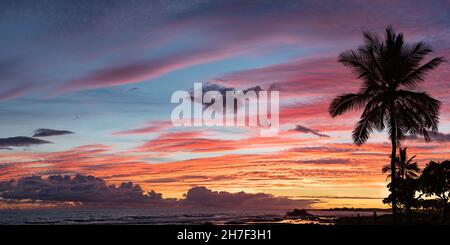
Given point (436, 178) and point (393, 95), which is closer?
point (393, 95)

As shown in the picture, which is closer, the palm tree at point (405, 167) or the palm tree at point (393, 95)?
the palm tree at point (393, 95)

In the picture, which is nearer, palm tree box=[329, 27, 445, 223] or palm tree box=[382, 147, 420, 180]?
palm tree box=[329, 27, 445, 223]

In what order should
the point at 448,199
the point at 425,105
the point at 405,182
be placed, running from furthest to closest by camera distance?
1. the point at 405,182
2. the point at 448,199
3. the point at 425,105

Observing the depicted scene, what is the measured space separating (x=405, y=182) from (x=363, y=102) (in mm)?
31516

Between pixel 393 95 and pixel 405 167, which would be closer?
pixel 393 95

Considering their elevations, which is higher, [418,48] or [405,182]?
[418,48]

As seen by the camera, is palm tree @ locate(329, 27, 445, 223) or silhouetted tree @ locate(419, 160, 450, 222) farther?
silhouetted tree @ locate(419, 160, 450, 222)
